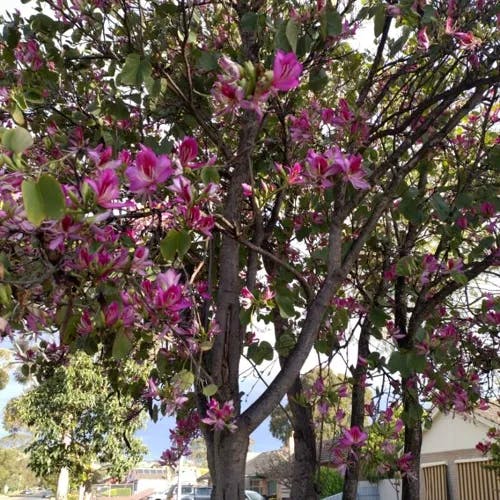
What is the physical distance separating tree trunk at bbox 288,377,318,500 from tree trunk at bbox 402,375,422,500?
1.78 ft

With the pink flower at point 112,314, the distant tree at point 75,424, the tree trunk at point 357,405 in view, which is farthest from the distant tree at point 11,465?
the pink flower at point 112,314

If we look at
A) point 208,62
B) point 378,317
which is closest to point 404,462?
point 378,317

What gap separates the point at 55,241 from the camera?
4.65 ft

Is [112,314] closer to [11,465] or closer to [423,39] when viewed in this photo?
[423,39]

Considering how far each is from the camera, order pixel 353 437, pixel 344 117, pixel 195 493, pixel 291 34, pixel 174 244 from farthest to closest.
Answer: pixel 195 493, pixel 353 437, pixel 344 117, pixel 291 34, pixel 174 244

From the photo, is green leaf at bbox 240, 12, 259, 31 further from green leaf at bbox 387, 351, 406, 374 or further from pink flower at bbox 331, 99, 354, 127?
green leaf at bbox 387, 351, 406, 374

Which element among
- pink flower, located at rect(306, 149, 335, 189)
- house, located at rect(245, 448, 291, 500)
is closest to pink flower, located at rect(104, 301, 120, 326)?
pink flower, located at rect(306, 149, 335, 189)

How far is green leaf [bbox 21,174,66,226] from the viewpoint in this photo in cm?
113

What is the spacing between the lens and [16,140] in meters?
1.22

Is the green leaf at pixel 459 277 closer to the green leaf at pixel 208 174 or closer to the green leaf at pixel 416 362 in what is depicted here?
the green leaf at pixel 416 362

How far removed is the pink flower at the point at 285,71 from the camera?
55.7 inches

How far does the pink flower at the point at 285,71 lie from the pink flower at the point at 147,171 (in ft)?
1.10

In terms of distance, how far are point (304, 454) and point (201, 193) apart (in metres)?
2.14

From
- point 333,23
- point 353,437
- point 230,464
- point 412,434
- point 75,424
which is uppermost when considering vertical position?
point 333,23
